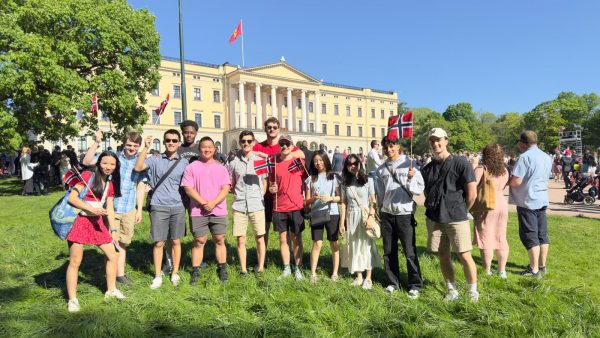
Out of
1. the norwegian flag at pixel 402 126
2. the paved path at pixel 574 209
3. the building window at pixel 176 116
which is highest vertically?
the building window at pixel 176 116

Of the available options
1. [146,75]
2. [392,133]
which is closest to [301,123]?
[146,75]

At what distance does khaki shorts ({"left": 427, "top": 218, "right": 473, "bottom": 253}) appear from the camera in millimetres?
3967

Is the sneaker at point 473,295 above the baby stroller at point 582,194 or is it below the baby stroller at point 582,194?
below

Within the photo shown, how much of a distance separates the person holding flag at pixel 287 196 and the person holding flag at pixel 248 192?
0.19 meters

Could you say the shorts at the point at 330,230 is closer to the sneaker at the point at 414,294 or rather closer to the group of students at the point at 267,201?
the group of students at the point at 267,201

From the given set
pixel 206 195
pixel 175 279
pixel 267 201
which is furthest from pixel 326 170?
pixel 175 279

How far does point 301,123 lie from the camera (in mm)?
64188

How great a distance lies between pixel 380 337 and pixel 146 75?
20.3m

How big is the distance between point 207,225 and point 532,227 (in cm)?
427

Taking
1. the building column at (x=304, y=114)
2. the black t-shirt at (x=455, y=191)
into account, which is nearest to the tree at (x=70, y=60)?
the black t-shirt at (x=455, y=191)

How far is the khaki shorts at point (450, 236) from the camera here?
3.97 metres

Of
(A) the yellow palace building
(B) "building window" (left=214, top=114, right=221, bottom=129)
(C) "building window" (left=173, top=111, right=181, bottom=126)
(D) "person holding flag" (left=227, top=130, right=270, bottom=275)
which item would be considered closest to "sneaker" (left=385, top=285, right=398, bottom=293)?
(D) "person holding flag" (left=227, top=130, right=270, bottom=275)

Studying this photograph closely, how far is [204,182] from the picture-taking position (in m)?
4.69

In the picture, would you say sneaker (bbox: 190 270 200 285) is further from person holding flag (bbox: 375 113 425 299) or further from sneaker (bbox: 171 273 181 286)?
person holding flag (bbox: 375 113 425 299)
